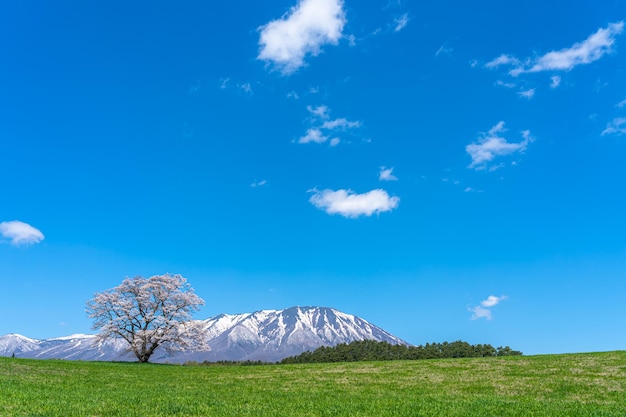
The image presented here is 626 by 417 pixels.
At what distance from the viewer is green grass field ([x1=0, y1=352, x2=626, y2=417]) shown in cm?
2077

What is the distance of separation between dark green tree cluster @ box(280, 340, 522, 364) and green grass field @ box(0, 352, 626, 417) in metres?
43.9

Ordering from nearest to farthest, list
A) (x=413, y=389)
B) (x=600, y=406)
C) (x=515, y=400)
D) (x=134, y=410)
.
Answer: (x=134, y=410), (x=600, y=406), (x=515, y=400), (x=413, y=389)

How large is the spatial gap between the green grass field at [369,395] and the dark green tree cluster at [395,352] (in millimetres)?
43914

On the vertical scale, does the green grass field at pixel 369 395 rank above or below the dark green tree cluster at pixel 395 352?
below

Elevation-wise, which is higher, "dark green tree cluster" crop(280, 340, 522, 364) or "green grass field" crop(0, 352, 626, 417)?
"dark green tree cluster" crop(280, 340, 522, 364)

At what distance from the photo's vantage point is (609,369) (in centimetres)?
3625

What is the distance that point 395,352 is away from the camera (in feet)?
367

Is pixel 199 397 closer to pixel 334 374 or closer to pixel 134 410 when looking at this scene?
pixel 134 410

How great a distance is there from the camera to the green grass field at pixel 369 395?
818 inches

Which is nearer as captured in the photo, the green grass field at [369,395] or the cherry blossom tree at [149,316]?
the green grass field at [369,395]

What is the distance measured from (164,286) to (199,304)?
21.9 feet

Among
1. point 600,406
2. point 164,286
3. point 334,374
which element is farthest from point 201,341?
point 600,406

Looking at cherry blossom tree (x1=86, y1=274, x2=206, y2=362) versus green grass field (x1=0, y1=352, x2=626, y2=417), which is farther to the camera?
cherry blossom tree (x1=86, y1=274, x2=206, y2=362)

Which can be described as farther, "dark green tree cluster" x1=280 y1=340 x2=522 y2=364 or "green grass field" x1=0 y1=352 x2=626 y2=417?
"dark green tree cluster" x1=280 y1=340 x2=522 y2=364
